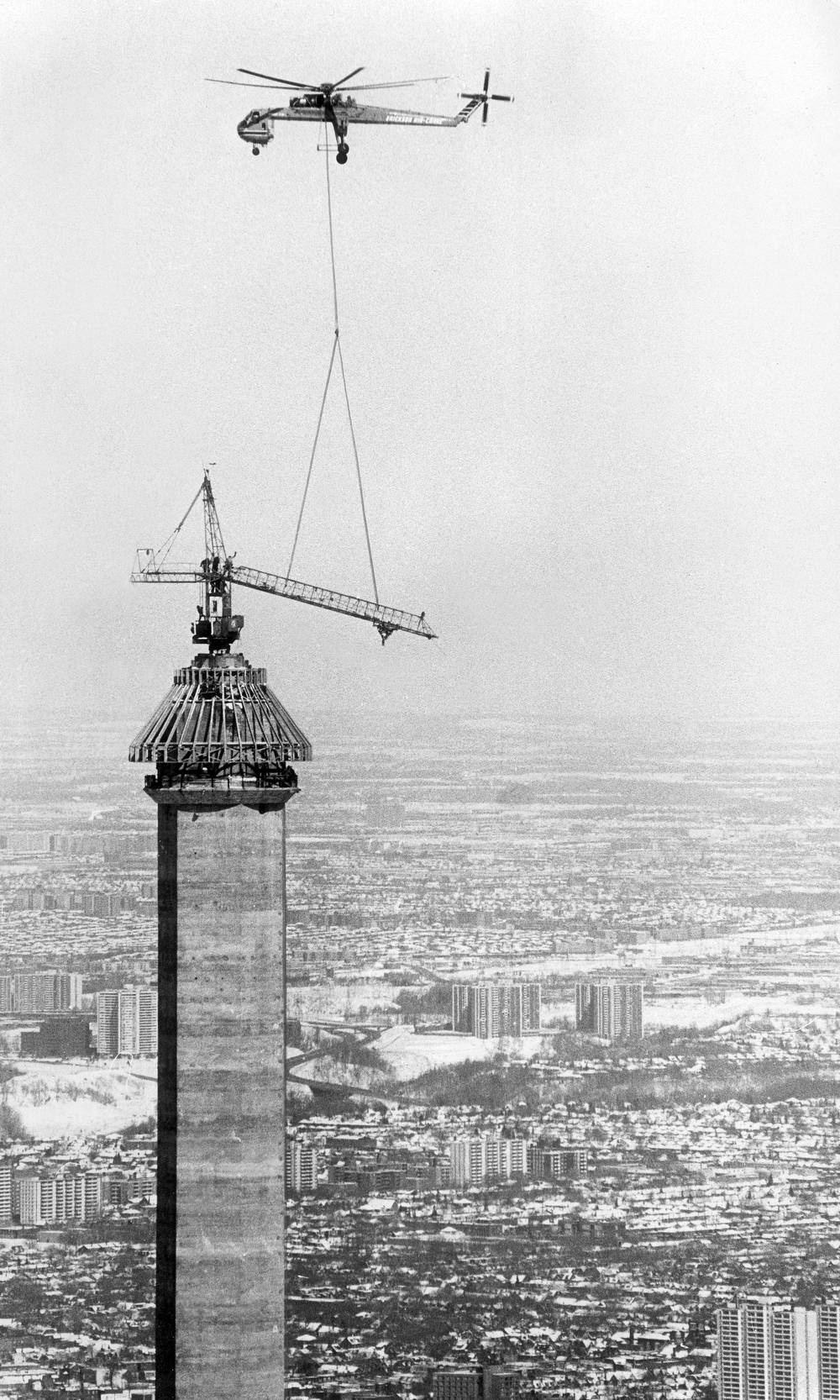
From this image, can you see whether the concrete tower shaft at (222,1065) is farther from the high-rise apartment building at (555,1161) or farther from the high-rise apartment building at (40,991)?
the high-rise apartment building at (555,1161)

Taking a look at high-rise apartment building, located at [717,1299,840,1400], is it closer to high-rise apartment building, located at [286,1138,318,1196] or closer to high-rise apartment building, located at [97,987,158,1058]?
high-rise apartment building, located at [286,1138,318,1196]

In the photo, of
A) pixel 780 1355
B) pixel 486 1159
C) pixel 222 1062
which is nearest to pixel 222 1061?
pixel 222 1062

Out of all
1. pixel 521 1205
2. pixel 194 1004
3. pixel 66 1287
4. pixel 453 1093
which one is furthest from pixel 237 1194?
pixel 453 1093

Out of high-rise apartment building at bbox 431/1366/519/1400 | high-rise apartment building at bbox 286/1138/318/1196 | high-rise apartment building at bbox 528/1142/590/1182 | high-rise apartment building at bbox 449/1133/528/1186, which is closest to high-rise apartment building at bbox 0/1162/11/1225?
high-rise apartment building at bbox 286/1138/318/1196

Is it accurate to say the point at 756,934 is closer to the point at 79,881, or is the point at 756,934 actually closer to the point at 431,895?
the point at 431,895

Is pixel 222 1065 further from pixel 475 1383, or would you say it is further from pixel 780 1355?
pixel 475 1383
